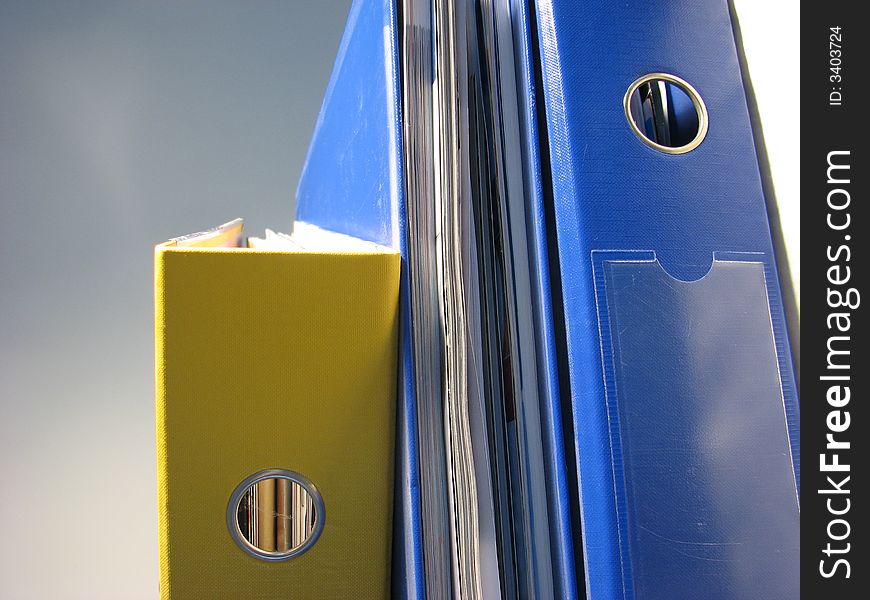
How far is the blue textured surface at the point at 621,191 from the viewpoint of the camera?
14.1 inches

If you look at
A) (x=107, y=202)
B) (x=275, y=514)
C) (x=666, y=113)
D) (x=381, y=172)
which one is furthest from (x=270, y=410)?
(x=107, y=202)

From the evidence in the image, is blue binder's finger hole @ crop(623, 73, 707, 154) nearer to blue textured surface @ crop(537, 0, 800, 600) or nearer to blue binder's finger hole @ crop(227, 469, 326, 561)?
blue textured surface @ crop(537, 0, 800, 600)

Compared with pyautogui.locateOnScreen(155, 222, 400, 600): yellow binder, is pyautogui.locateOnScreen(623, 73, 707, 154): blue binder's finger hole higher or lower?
higher

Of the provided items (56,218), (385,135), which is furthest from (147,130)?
(385,135)

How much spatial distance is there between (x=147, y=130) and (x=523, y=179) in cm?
118

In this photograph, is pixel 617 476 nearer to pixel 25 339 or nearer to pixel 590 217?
pixel 590 217

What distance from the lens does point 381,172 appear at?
1.53 feet

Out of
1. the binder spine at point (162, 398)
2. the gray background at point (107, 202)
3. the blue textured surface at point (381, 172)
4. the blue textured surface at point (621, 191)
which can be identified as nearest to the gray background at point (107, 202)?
the gray background at point (107, 202)

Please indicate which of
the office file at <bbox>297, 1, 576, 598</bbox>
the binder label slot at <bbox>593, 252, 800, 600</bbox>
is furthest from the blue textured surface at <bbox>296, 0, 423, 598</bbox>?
the binder label slot at <bbox>593, 252, 800, 600</bbox>

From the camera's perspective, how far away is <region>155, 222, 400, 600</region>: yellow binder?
1.30 feet

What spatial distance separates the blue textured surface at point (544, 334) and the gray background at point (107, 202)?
110 centimetres

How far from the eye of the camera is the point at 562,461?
0.38 m

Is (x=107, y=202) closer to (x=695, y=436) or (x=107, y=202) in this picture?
(x=107, y=202)

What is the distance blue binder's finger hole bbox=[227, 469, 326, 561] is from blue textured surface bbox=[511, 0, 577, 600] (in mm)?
122
